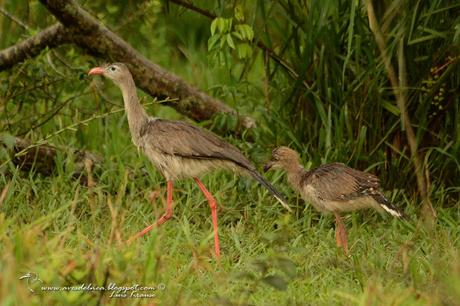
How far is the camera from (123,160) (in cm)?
769

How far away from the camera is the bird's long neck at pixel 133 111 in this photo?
6609mm

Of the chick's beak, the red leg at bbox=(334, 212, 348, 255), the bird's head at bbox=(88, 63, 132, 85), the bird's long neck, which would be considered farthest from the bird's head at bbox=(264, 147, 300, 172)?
the bird's head at bbox=(88, 63, 132, 85)

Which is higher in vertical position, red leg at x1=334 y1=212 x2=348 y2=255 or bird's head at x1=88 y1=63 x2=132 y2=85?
bird's head at x1=88 y1=63 x2=132 y2=85

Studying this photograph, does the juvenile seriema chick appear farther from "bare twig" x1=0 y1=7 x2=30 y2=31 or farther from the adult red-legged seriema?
"bare twig" x1=0 y1=7 x2=30 y2=31

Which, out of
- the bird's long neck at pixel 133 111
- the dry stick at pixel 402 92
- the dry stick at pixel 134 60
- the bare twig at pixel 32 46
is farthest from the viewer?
the bare twig at pixel 32 46

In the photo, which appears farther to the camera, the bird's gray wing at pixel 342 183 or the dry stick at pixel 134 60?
the dry stick at pixel 134 60

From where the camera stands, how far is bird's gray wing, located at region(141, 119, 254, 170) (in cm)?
628

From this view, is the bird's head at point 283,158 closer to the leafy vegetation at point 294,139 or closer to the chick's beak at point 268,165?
the chick's beak at point 268,165

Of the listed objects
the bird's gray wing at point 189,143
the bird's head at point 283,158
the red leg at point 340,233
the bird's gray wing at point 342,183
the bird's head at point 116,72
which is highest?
the bird's head at point 116,72

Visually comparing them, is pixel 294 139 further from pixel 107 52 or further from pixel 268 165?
pixel 107 52

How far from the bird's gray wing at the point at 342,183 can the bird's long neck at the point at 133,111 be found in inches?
45.9

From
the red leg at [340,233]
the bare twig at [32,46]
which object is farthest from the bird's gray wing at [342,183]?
the bare twig at [32,46]

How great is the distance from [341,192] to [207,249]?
5.19 feet

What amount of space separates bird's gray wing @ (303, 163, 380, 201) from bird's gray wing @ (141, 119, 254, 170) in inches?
17.5
